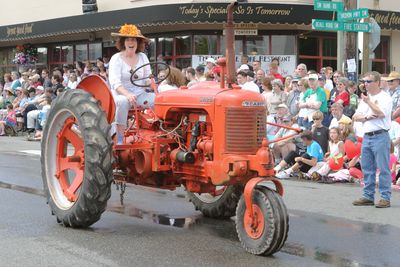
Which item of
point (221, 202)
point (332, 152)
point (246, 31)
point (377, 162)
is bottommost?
point (221, 202)

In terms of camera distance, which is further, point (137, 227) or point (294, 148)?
point (294, 148)

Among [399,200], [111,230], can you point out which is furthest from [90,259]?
[399,200]

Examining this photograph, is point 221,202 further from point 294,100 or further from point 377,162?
point 294,100

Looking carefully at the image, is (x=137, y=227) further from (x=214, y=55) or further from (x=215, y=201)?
(x=214, y=55)

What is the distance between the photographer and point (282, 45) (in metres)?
22.8

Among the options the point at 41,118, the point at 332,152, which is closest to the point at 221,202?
the point at 332,152

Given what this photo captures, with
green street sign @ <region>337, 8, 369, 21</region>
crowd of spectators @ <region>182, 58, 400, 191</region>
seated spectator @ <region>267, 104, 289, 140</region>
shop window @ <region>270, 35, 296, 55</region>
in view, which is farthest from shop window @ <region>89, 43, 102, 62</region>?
green street sign @ <region>337, 8, 369, 21</region>

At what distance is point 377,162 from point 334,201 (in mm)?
926

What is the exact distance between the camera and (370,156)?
9.25m

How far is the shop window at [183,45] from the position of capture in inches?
898

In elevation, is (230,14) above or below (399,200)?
above

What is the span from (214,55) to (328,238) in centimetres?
1572

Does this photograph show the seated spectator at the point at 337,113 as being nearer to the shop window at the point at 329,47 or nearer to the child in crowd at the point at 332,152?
the child in crowd at the point at 332,152

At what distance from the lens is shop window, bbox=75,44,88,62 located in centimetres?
2708
